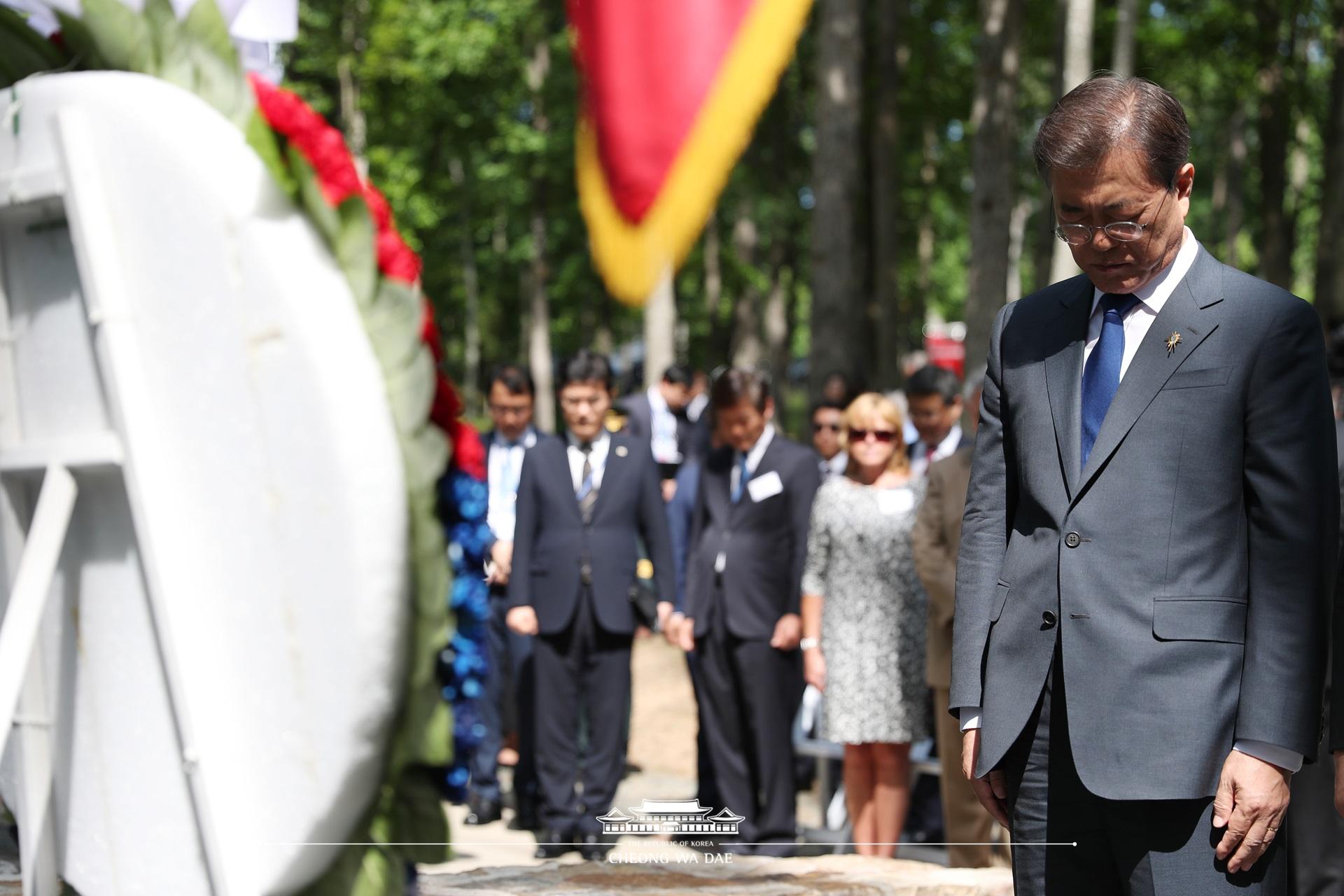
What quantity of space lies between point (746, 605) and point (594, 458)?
3.49ft

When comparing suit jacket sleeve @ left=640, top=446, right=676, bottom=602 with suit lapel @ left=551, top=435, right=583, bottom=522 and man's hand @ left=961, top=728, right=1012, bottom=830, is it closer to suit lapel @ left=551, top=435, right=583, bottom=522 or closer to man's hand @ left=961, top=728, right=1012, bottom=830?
suit lapel @ left=551, top=435, right=583, bottom=522

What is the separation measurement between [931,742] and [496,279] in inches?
1154

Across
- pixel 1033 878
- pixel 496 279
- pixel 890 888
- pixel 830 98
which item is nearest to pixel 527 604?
pixel 890 888

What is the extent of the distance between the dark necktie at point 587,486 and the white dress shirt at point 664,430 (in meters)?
4.01

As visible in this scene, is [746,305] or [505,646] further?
[746,305]

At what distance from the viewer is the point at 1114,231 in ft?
7.63

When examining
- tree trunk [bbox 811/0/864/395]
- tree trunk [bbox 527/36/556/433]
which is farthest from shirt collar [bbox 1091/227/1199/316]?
tree trunk [bbox 527/36/556/433]

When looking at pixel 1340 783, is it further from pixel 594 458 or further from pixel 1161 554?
pixel 594 458

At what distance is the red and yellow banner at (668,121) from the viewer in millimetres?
2406

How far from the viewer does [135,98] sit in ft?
7.32

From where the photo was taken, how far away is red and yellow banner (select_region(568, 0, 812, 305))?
241 centimetres

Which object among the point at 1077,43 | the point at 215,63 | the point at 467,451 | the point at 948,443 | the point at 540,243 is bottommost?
the point at 948,443

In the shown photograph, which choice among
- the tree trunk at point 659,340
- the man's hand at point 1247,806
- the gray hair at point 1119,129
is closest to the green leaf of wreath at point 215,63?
the gray hair at point 1119,129

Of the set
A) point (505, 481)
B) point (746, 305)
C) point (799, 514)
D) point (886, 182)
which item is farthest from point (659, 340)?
point (799, 514)
